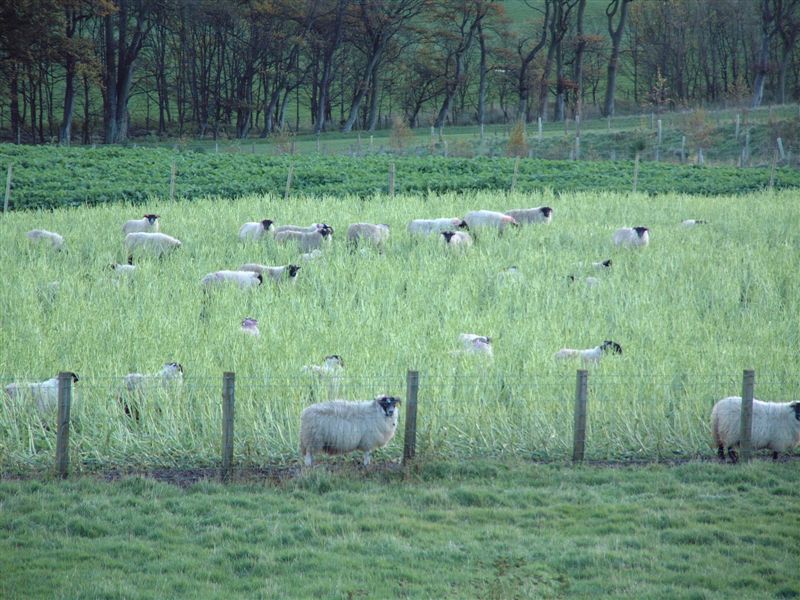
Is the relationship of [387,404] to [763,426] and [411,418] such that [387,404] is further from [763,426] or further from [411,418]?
[763,426]

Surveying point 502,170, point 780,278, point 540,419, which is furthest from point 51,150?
point 540,419

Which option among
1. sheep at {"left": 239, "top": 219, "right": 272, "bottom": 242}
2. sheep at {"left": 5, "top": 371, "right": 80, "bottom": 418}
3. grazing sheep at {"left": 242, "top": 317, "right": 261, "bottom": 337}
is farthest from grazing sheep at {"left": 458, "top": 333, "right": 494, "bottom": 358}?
sheep at {"left": 239, "top": 219, "right": 272, "bottom": 242}

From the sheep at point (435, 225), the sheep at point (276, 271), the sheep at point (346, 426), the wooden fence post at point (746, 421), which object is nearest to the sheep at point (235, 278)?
the sheep at point (276, 271)

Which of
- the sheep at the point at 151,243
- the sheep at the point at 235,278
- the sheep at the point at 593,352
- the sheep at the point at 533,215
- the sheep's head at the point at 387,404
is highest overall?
the sheep at the point at 533,215

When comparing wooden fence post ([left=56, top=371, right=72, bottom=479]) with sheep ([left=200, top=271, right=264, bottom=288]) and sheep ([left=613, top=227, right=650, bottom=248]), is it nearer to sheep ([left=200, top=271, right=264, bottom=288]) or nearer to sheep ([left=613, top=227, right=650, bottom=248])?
sheep ([left=200, top=271, right=264, bottom=288])

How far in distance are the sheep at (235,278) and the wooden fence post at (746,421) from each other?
10.1 metres

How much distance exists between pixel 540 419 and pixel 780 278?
9799 millimetres

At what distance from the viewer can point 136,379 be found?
12.0 meters

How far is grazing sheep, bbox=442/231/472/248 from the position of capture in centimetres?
2223

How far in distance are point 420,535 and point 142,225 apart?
16803mm

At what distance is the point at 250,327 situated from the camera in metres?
15.2

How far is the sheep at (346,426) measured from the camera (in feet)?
33.9

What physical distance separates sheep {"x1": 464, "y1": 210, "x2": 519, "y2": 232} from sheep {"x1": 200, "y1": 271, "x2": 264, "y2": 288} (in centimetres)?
727

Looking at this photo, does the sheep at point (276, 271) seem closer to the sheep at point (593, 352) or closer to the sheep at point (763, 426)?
the sheep at point (593, 352)
